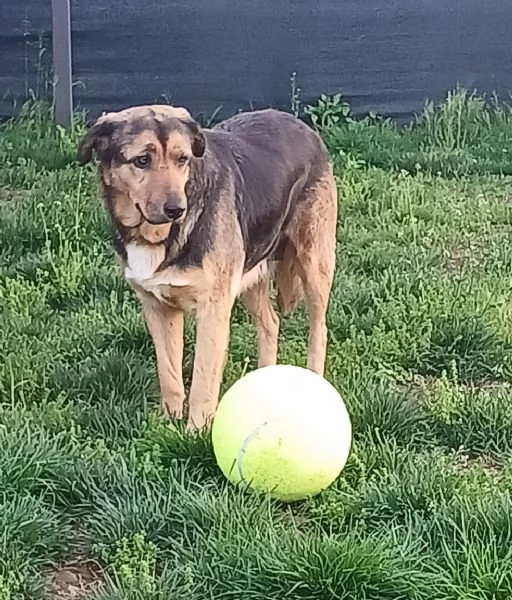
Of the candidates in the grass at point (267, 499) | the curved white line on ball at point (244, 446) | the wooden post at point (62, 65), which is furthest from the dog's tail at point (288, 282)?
the wooden post at point (62, 65)

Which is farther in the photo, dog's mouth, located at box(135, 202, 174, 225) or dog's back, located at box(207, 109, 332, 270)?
dog's back, located at box(207, 109, 332, 270)

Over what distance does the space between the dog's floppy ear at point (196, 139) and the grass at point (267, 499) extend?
1.00 meters

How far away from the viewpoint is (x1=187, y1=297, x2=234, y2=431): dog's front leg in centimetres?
414

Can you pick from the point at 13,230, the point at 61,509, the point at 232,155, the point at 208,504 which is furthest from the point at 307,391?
the point at 13,230

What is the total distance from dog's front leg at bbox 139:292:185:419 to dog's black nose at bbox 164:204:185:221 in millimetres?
552

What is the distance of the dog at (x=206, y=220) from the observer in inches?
156

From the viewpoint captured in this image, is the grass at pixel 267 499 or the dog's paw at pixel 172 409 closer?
the grass at pixel 267 499

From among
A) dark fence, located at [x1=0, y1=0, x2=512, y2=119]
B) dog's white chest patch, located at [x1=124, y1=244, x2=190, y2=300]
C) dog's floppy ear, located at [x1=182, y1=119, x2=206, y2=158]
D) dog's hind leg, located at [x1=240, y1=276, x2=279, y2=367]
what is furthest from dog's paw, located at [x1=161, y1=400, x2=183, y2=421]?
dark fence, located at [x1=0, y1=0, x2=512, y2=119]

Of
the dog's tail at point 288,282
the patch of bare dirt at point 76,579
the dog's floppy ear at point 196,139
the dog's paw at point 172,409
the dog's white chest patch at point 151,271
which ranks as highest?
the dog's floppy ear at point 196,139

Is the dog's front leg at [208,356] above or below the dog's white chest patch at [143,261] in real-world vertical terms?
below

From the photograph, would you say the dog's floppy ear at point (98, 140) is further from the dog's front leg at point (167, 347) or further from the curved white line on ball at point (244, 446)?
the curved white line on ball at point (244, 446)

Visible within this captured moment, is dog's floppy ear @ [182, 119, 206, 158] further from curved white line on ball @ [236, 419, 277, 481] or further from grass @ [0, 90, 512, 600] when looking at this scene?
curved white line on ball @ [236, 419, 277, 481]

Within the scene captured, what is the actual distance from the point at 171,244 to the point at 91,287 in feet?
5.06

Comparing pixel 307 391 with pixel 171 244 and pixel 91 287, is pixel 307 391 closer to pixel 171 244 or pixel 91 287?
pixel 171 244
